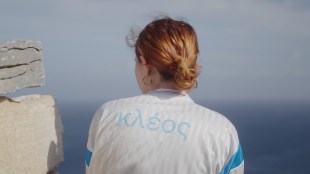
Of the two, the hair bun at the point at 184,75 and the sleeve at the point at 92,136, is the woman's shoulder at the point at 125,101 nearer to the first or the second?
the sleeve at the point at 92,136

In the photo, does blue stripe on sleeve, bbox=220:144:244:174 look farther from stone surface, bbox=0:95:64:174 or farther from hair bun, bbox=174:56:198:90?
stone surface, bbox=0:95:64:174

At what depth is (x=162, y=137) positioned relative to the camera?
1956mm

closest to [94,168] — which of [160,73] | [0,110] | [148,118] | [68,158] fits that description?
[148,118]

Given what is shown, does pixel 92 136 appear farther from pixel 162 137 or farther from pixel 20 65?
pixel 20 65

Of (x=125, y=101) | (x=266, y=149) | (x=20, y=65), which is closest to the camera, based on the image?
(x=125, y=101)

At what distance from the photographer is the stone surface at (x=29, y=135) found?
2.80 metres

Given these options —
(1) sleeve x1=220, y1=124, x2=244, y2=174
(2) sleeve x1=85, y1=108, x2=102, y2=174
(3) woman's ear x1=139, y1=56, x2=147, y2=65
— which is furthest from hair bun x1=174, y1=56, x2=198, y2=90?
(2) sleeve x1=85, y1=108, x2=102, y2=174

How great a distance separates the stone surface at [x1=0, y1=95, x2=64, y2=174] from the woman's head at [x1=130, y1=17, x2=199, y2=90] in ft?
4.10

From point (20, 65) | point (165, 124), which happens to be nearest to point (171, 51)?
point (165, 124)

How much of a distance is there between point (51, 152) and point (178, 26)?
1659mm

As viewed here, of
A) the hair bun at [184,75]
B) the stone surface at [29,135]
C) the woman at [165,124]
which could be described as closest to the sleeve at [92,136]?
the woman at [165,124]

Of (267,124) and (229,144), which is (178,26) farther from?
(267,124)

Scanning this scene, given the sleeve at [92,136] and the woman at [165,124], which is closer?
the woman at [165,124]

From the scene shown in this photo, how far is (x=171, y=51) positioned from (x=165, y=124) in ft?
1.14
